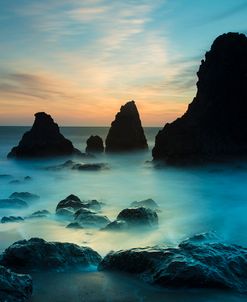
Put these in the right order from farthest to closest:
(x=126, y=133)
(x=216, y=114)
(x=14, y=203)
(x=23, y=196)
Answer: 1. (x=126, y=133)
2. (x=216, y=114)
3. (x=23, y=196)
4. (x=14, y=203)

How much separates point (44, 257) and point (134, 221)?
18.2ft

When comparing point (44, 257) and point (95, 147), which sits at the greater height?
point (95, 147)

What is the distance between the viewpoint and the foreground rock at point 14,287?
293 inches

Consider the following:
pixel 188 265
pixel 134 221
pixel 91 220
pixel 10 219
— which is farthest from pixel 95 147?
pixel 188 265

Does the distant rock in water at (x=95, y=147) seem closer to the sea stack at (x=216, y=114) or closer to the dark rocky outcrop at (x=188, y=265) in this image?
the sea stack at (x=216, y=114)

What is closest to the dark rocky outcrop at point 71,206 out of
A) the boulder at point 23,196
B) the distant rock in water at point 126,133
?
the boulder at point 23,196

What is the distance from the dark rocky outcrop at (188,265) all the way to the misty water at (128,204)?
31cm

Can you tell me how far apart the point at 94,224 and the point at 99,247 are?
240 centimetres

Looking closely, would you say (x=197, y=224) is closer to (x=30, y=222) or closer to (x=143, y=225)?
(x=143, y=225)

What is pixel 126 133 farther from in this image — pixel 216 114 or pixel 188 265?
pixel 188 265

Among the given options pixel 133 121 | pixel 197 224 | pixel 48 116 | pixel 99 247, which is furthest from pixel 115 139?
pixel 99 247

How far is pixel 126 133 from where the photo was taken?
7344 cm

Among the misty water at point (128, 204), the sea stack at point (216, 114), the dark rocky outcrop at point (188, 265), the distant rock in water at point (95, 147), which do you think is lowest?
the misty water at point (128, 204)

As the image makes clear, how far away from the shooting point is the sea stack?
42844 mm
